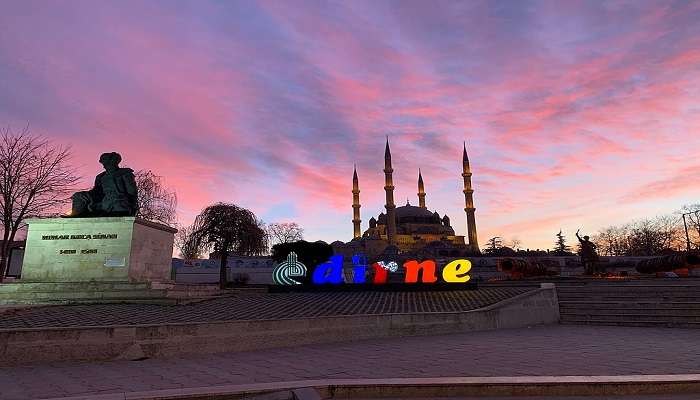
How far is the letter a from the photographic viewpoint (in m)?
23.4

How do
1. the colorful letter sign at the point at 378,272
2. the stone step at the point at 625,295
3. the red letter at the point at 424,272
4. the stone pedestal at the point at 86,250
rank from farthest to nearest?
1. the red letter at the point at 424,272
2. the colorful letter sign at the point at 378,272
3. the stone pedestal at the point at 86,250
4. the stone step at the point at 625,295

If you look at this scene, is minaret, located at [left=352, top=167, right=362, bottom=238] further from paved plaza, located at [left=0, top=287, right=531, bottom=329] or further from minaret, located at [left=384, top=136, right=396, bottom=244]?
paved plaza, located at [left=0, top=287, right=531, bottom=329]

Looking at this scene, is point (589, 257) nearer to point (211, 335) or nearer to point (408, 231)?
point (211, 335)

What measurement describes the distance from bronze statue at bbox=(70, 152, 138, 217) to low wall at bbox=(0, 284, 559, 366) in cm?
1034

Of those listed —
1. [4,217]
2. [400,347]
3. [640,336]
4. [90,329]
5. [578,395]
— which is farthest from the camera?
[4,217]

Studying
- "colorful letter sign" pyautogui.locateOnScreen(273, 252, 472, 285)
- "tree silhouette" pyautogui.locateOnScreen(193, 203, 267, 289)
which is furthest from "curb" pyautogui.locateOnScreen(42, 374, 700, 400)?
"tree silhouette" pyautogui.locateOnScreen(193, 203, 267, 289)

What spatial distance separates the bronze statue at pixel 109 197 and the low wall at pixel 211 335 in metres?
10.3

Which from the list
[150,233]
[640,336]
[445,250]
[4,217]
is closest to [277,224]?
[445,250]

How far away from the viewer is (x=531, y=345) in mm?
9734

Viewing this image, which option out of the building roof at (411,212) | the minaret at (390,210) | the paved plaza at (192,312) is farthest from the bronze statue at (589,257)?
the building roof at (411,212)

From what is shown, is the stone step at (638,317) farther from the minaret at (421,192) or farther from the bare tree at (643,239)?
the minaret at (421,192)

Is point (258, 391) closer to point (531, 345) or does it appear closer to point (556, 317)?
point (531, 345)

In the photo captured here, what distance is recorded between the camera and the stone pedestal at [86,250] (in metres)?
15.6

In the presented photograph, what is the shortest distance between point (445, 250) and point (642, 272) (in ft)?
180
